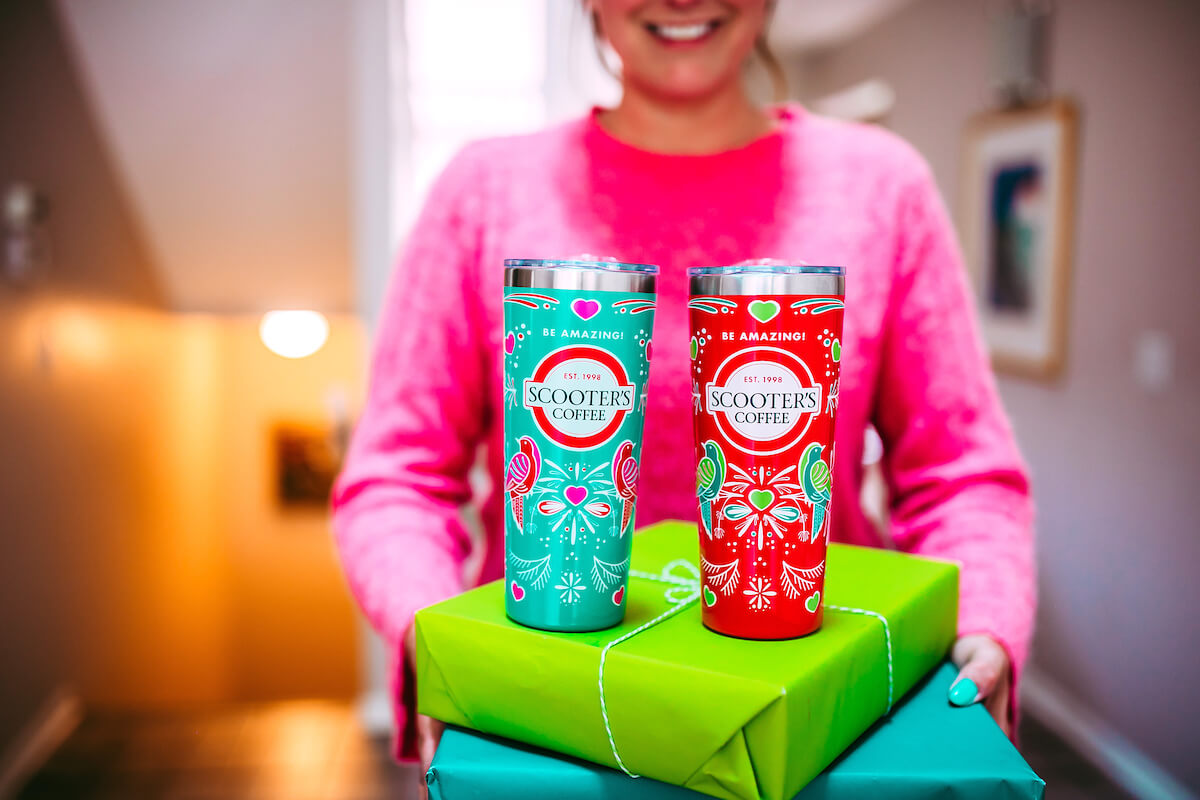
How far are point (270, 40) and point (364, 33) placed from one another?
31.3 inches

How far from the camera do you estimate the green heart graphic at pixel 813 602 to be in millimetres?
511

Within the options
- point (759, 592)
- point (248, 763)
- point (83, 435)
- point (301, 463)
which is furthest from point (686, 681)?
point (301, 463)

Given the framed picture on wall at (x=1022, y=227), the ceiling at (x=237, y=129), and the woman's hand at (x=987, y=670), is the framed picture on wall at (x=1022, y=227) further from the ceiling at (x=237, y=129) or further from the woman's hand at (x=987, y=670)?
the woman's hand at (x=987, y=670)

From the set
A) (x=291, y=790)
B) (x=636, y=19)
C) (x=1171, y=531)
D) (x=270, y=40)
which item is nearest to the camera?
(x=636, y=19)

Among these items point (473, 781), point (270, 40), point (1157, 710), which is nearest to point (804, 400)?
point (473, 781)

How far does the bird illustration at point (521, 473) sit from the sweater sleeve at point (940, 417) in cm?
36

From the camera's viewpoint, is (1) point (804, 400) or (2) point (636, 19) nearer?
(1) point (804, 400)

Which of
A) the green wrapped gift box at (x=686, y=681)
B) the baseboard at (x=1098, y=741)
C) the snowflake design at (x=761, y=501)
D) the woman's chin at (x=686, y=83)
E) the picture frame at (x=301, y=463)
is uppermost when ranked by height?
the woman's chin at (x=686, y=83)

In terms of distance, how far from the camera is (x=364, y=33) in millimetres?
2855

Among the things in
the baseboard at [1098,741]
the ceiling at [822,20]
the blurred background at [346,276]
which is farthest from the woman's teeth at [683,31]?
the ceiling at [822,20]

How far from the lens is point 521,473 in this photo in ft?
1.69

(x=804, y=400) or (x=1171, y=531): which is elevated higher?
(x=804, y=400)

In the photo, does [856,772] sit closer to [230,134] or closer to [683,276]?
[683,276]

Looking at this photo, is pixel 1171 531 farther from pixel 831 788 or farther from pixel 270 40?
pixel 270 40
